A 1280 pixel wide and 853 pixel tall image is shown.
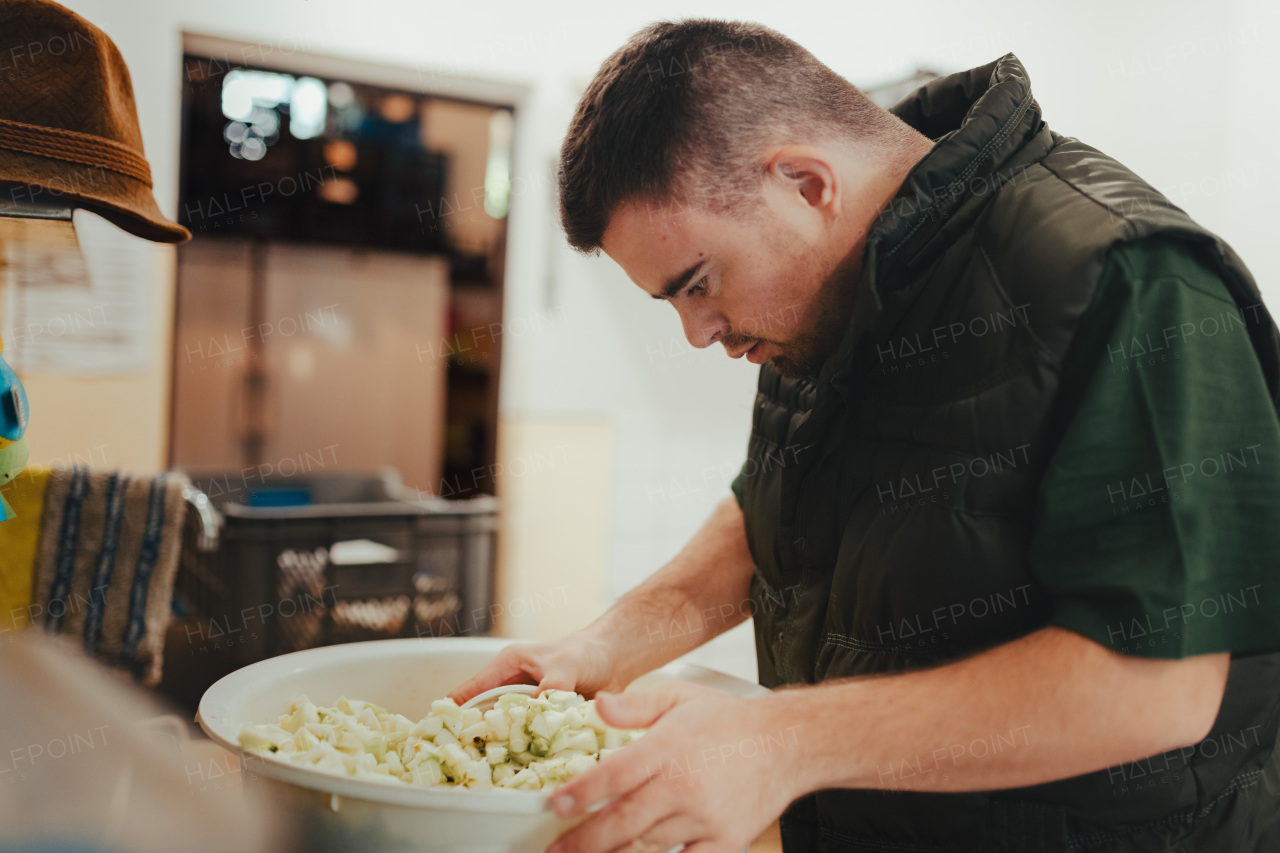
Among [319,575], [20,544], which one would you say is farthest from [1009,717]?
[319,575]

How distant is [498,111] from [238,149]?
5.11 ft

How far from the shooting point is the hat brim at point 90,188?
66 centimetres

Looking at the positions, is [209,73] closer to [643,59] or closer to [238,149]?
[238,149]

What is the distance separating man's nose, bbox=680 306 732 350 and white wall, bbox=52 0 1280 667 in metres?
1.69

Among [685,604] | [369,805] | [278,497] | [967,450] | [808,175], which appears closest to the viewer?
[369,805]

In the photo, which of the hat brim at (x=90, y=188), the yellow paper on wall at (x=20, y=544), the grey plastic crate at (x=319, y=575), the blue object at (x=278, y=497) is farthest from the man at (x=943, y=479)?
the blue object at (x=278, y=497)

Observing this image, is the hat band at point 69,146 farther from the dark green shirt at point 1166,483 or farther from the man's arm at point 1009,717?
the dark green shirt at point 1166,483

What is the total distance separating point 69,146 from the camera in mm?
689

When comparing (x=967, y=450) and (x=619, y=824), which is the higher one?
(x=967, y=450)

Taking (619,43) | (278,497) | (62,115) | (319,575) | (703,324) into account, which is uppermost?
(619,43)

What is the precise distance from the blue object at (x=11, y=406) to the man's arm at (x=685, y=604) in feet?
1.90

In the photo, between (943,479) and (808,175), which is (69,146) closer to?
(808,175)

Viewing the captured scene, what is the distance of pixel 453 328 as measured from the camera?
4535 millimetres

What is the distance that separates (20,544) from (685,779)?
40.4 inches
